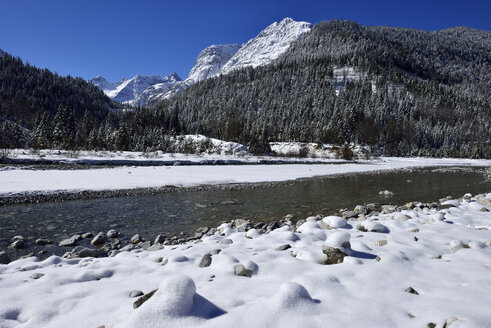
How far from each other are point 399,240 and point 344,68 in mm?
198047

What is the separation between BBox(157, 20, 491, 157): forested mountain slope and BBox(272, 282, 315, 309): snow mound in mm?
77297

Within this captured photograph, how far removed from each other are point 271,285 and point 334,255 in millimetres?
1496

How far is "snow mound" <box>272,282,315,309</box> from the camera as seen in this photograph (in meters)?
2.67

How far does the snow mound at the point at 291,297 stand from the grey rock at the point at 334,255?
1.48 metres

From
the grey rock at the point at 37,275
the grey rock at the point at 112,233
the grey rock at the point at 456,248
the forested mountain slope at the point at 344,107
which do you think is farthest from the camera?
the forested mountain slope at the point at 344,107

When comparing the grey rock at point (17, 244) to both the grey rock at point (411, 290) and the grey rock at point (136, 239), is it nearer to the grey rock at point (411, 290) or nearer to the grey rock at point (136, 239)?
the grey rock at point (136, 239)

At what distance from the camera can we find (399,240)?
5.45 m

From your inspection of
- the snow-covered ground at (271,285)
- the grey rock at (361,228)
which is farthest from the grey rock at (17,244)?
the grey rock at (361,228)

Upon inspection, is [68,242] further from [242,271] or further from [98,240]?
[242,271]

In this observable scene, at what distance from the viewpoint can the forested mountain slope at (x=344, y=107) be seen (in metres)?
99.5

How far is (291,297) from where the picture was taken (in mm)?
2760

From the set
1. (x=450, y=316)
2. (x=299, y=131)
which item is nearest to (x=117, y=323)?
(x=450, y=316)

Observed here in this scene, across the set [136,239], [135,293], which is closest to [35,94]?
[136,239]

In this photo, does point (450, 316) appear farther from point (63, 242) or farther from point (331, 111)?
point (331, 111)
